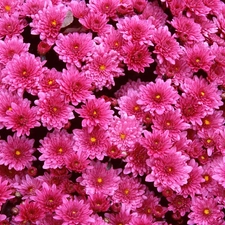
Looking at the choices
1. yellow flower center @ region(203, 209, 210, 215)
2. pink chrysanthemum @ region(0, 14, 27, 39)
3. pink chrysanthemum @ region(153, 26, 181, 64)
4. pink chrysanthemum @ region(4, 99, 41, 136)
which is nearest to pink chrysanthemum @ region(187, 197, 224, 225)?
yellow flower center @ region(203, 209, 210, 215)

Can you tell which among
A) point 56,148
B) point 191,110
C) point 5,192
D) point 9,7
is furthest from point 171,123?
point 9,7

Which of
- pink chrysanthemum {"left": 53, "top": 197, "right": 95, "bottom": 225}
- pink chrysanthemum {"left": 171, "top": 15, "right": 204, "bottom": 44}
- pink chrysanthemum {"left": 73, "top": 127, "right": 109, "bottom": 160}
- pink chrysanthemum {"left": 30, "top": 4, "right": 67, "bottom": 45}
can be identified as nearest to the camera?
pink chrysanthemum {"left": 53, "top": 197, "right": 95, "bottom": 225}

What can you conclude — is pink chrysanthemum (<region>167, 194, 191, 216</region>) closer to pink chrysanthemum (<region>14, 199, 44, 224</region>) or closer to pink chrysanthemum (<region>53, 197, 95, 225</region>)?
pink chrysanthemum (<region>53, 197, 95, 225</region>)

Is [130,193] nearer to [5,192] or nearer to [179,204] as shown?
[179,204]

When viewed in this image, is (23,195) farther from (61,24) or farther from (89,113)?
(61,24)

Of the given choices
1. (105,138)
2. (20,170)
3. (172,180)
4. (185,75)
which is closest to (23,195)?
(20,170)

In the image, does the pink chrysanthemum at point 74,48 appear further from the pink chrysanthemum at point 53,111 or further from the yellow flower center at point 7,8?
the yellow flower center at point 7,8
